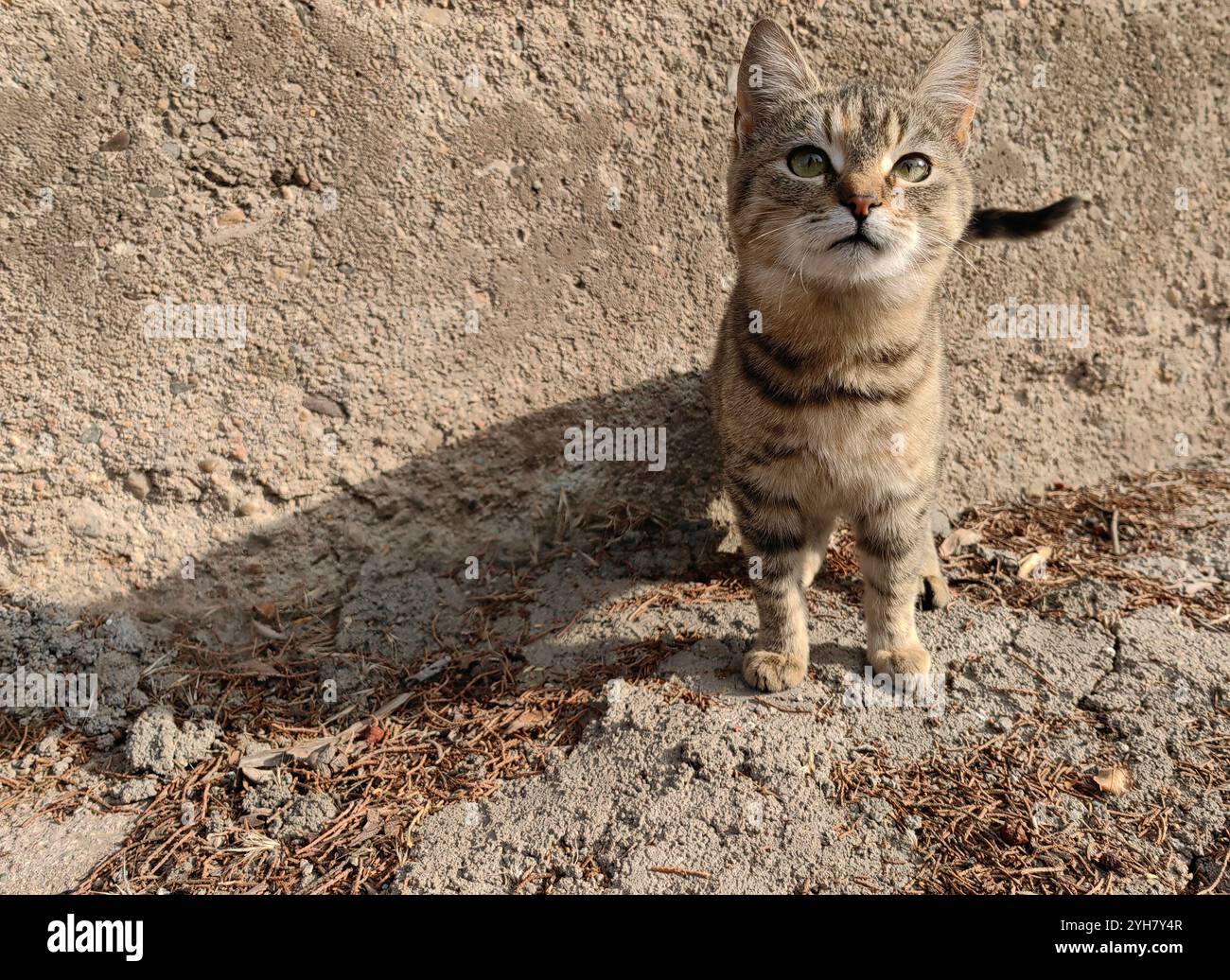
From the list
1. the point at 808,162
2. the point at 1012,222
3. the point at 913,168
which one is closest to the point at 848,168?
the point at 808,162

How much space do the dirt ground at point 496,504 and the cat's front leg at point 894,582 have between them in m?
0.15

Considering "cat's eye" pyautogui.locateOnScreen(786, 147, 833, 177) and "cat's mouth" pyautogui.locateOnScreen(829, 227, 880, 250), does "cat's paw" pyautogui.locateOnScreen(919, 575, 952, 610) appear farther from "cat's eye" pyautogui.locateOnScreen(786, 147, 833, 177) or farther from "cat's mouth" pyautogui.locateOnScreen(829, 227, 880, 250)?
"cat's eye" pyautogui.locateOnScreen(786, 147, 833, 177)

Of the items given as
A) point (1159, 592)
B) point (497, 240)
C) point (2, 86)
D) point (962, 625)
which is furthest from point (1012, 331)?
point (2, 86)

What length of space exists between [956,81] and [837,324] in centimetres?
104

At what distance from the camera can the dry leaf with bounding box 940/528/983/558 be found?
13.3 feet

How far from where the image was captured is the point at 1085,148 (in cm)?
444

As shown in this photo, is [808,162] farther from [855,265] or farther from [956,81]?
[956,81]

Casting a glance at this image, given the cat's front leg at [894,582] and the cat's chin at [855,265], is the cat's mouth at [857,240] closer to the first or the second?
the cat's chin at [855,265]

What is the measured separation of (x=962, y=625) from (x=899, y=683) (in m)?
0.52

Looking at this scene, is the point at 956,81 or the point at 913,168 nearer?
the point at 913,168

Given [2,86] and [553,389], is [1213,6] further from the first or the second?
[2,86]

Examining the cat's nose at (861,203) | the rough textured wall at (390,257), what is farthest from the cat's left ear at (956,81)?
the rough textured wall at (390,257)

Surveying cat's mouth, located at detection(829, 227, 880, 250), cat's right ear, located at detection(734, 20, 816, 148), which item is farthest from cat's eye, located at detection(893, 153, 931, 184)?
cat's right ear, located at detection(734, 20, 816, 148)

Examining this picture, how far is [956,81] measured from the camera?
10.0 feet
